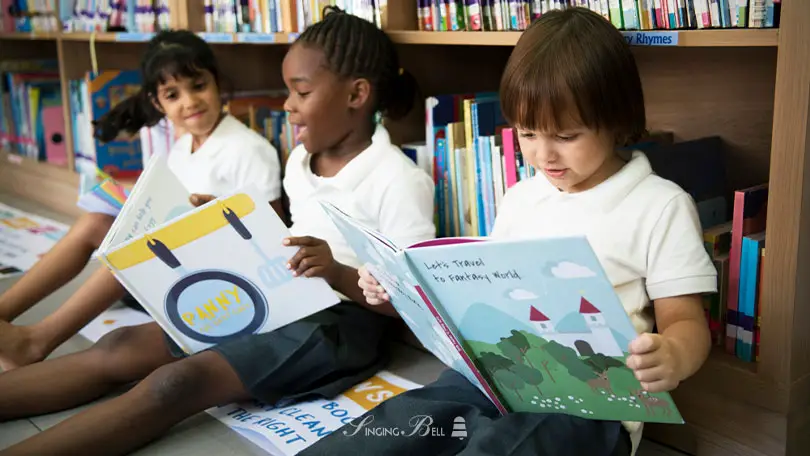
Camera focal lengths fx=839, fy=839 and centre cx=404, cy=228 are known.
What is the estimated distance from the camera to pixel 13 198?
113 inches

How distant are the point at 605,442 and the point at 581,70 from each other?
1.35 feet

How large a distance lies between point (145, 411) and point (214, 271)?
239 mm

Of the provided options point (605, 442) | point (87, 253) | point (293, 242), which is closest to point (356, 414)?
point (293, 242)

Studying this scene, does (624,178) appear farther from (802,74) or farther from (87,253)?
(87,253)

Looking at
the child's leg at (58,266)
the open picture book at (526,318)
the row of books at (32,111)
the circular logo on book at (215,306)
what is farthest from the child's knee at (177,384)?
the row of books at (32,111)

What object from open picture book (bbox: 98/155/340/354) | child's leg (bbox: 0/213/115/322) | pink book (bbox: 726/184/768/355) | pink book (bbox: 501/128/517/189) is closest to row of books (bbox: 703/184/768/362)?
pink book (bbox: 726/184/768/355)

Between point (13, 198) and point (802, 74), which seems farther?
point (13, 198)

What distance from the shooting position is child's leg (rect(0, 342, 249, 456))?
41.8 inches

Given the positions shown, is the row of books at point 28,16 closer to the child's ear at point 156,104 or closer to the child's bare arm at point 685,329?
the child's ear at point 156,104

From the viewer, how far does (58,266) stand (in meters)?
1.54

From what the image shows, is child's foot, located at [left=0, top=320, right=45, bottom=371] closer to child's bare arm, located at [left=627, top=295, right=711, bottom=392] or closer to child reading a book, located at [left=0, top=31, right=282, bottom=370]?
child reading a book, located at [left=0, top=31, right=282, bottom=370]

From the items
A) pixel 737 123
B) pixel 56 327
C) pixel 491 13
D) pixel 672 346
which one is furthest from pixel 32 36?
pixel 672 346

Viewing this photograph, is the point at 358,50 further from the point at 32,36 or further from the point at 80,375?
the point at 32,36

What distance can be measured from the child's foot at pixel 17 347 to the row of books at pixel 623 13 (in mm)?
857
